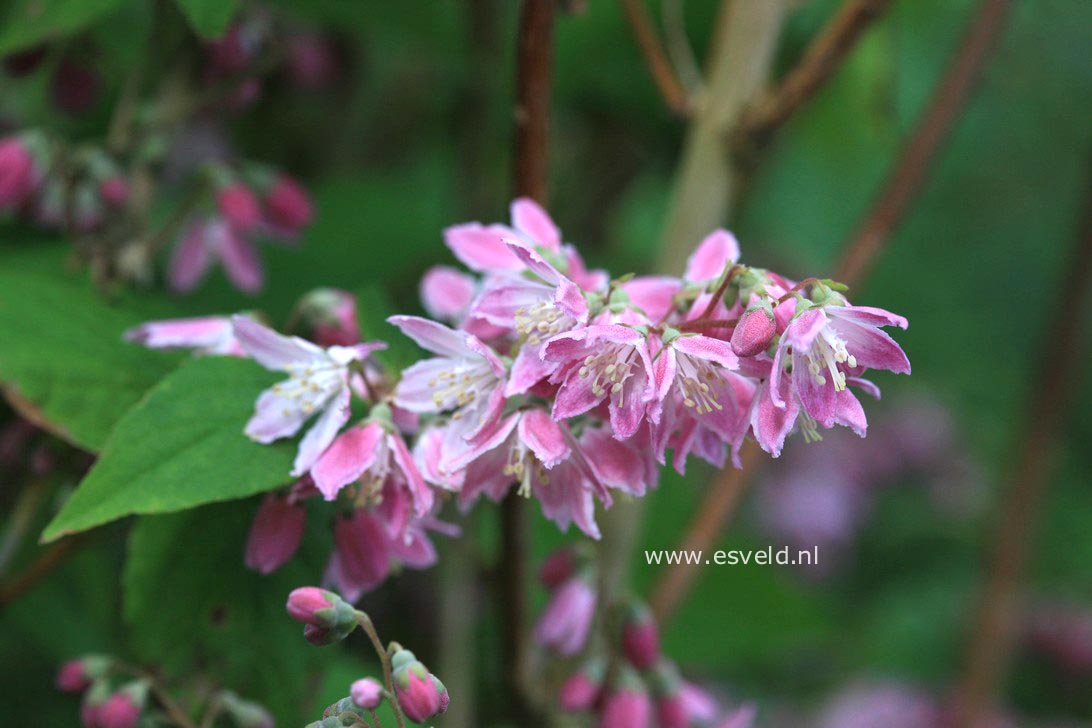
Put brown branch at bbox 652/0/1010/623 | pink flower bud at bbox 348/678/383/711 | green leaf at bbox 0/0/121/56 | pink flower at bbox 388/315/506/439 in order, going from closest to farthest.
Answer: pink flower bud at bbox 348/678/383/711, pink flower at bbox 388/315/506/439, green leaf at bbox 0/0/121/56, brown branch at bbox 652/0/1010/623

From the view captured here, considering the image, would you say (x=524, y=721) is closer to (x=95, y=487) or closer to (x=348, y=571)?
(x=348, y=571)

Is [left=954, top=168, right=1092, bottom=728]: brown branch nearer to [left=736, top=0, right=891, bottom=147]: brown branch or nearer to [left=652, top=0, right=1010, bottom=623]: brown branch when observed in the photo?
[left=652, top=0, right=1010, bottom=623]: brown branch

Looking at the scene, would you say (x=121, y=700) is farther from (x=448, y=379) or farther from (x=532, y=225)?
(x=532, y=225)

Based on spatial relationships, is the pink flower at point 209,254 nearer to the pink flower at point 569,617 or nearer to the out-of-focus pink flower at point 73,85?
the out-of-focus pink flower at point 73,85

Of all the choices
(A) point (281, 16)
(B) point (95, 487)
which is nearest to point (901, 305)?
(A) point (281, 16)

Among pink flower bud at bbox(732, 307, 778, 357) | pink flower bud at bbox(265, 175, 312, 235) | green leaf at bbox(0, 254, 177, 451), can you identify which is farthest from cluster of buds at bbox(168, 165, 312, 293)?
pink flower bud at bbox(732, 307, 778, 357)

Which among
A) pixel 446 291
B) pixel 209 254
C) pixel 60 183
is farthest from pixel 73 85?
pixel 446 291
